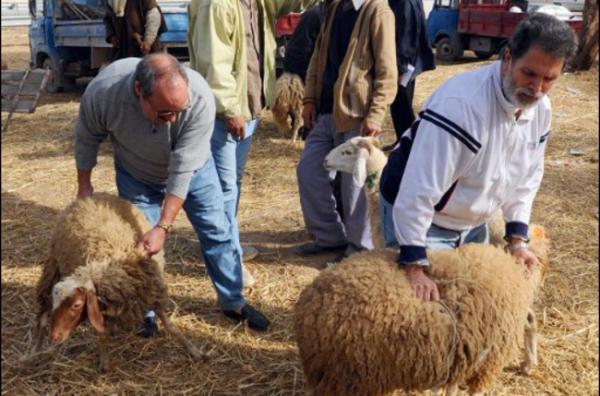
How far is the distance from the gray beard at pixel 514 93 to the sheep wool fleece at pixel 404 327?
2.24 ft

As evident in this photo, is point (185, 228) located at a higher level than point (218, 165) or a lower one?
lower

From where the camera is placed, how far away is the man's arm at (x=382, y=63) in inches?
151

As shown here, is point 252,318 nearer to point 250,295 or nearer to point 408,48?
point 250,295

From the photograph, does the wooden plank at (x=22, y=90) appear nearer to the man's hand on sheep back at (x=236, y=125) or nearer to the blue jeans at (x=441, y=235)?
the blue jeans at (x=441, y=235)

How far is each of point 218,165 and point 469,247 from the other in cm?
171

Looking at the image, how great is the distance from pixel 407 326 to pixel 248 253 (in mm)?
2474

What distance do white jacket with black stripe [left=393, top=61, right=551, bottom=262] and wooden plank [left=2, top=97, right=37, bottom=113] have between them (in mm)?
1371

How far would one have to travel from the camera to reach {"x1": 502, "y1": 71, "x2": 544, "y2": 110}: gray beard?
88.1 inches

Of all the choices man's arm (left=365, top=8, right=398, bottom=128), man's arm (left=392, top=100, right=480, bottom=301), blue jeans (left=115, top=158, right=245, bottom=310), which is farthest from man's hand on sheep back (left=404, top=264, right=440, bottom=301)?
man's arm (left=365, top=8, right=398, bottom=128)

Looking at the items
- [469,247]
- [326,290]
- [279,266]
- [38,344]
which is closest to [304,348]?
[326,290]

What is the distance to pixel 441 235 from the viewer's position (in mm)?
2779

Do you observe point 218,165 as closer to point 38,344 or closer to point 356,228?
point 356,228

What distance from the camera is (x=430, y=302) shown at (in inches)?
94.7

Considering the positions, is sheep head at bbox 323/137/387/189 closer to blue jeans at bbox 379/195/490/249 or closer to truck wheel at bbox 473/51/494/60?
blue jeans at bbox 379/195/490/249
